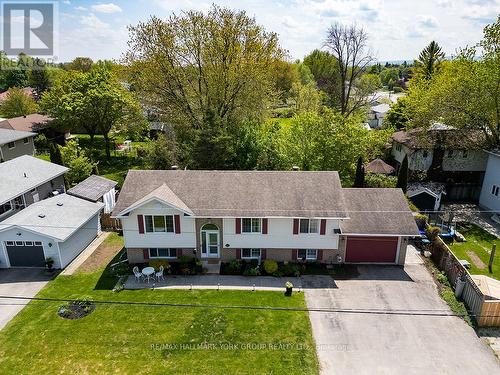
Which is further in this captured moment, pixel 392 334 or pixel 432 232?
pixel 432 232

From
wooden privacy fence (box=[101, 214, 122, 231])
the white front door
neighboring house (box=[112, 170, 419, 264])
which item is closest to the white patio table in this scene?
neighboring house (box=[112, 170, 419, 264])

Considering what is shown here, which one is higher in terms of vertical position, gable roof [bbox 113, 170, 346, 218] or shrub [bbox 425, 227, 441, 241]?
gable roof [bbox 113, 170, 346, 218]

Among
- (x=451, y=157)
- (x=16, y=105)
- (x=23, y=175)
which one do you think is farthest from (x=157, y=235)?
(x=16, y=105)

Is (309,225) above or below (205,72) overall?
below

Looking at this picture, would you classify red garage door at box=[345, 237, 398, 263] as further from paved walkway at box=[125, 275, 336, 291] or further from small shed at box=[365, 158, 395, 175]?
small shed at box=[365, 158, 395, 175]

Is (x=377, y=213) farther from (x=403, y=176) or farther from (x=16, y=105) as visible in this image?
(x=16, y=105)

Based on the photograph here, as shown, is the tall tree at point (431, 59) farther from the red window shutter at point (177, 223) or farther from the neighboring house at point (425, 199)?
the red window shutter at point (177, 223)

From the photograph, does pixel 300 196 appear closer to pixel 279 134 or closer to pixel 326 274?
pixel 326 274

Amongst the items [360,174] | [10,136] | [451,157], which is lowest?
[360,174]
